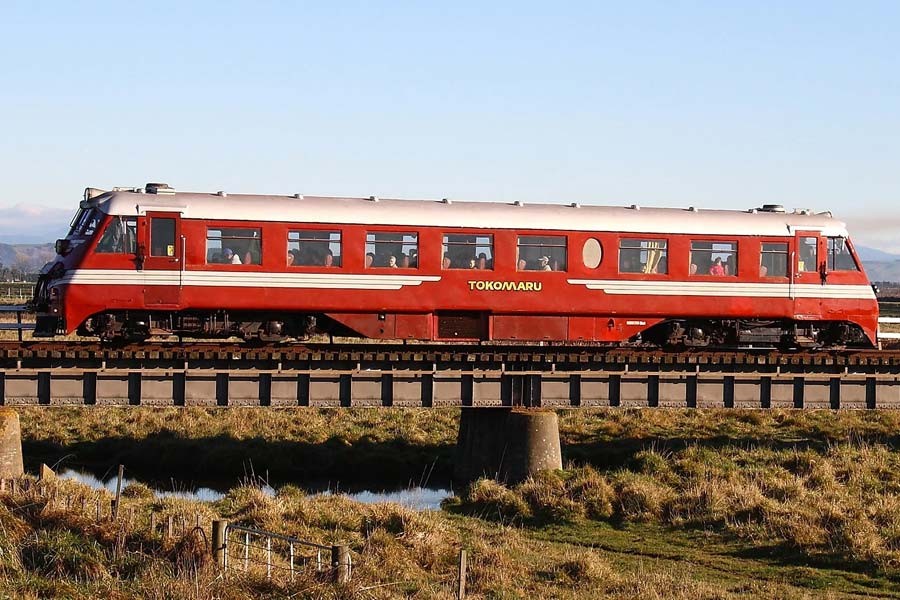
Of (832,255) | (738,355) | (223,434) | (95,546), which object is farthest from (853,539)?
(223,434)

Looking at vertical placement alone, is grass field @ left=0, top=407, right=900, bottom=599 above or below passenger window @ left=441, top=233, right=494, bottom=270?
below

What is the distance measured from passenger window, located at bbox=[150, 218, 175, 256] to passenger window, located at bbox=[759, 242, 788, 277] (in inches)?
555

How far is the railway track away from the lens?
25906 mm

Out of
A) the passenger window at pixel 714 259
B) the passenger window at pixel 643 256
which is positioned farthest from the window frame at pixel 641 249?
the passenger window at pixel 714 259

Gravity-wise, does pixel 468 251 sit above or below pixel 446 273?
above

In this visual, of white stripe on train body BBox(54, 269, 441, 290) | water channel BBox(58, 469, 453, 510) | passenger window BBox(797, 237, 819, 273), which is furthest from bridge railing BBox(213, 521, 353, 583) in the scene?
passenger window BBox(797, 237, 819, 273)

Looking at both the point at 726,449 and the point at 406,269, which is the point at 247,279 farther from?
the point at 726,449

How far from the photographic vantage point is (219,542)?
15391 millimetres

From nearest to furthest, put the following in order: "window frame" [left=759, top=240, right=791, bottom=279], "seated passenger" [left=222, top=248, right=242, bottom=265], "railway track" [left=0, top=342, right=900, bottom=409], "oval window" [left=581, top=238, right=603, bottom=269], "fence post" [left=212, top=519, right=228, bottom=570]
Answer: "fence post" [left=212, top=519, right=228, bottom=570], "railway track" [left=0, top=342, right=900, bottom=409], "seated passenger" [left=222, top=248, right=242, bottom=265], "oval window" [left=581, top=238, right=603, bottom=269], "window frame" [left=759, top=240, right=791, bottom=279]

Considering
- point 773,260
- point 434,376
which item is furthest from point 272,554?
point 773,260

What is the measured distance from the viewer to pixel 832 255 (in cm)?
2927

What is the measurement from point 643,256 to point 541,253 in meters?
2.53

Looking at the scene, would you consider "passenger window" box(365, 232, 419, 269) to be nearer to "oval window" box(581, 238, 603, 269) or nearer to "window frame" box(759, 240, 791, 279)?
"oval window" box(581, 238, 603, 269)

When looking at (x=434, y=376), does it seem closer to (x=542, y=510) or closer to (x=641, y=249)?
(x=542, y=510)
